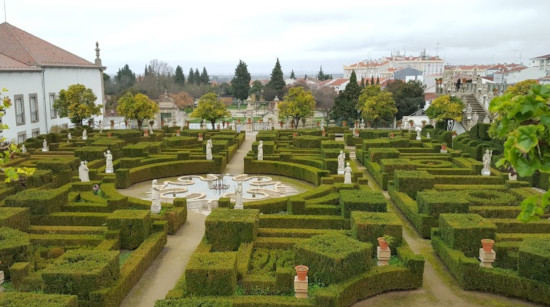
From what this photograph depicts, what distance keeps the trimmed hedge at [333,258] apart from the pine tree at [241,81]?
84496 mm

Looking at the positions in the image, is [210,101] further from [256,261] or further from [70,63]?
[256,261]

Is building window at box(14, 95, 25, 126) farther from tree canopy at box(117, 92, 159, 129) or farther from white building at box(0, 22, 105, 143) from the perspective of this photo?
tree canopy at box(117, 92, 159, 129)

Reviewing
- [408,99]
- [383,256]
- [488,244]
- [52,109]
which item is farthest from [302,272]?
[408,99]

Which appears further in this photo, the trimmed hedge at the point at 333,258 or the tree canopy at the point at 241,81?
the tree canopy at the point at 241,81

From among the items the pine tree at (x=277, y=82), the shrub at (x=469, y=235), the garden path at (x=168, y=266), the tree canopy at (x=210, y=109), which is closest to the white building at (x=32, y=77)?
the tree canopy at (x=210, y=109)

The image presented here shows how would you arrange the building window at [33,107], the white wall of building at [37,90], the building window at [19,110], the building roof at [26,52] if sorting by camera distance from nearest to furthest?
1. the white wall of building at [37,90]
2. the building window at [19,110]
3. the building roof at [26,52]
4. the building window at [33,107]

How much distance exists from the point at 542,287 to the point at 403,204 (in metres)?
8.14

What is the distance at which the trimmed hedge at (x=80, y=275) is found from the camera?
11.8m

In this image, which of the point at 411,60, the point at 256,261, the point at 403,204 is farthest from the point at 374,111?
the point at 411,60

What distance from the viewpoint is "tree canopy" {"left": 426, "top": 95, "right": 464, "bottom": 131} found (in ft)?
134

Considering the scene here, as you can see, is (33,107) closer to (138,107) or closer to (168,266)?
(138,107)

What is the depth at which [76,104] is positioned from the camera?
41031mm

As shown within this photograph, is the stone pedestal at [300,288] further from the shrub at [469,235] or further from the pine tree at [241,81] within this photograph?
the pine tree at [241,81]

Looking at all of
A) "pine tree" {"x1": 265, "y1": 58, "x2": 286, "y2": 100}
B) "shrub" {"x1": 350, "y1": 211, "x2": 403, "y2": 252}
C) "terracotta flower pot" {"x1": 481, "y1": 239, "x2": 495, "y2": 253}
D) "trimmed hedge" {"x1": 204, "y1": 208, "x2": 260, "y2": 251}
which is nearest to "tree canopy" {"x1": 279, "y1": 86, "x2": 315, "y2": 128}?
"trimmed hedge" {"x1": 204, "y1": 208, "x2": 260, "y2": 251}
